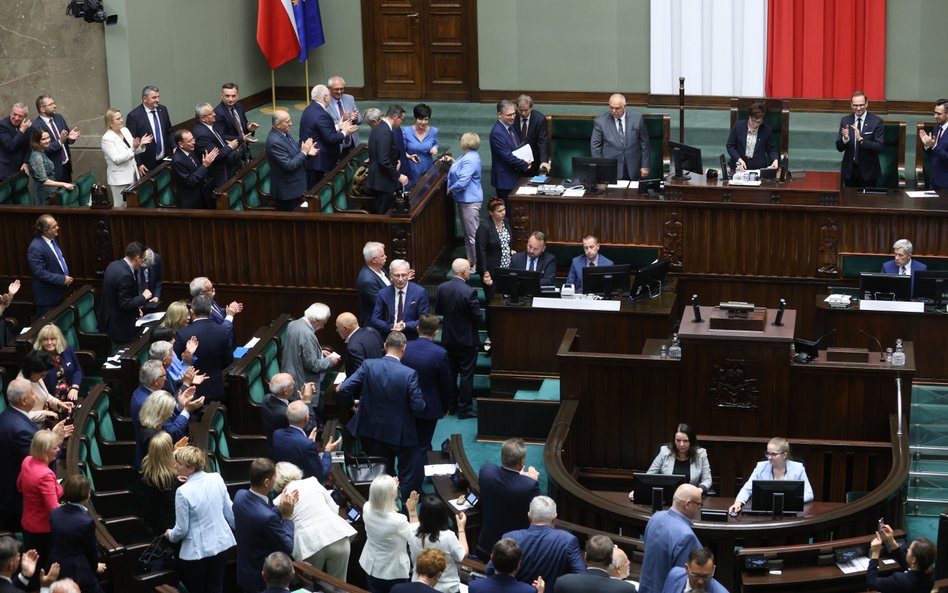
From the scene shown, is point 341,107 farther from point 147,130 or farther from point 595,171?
point 595,171

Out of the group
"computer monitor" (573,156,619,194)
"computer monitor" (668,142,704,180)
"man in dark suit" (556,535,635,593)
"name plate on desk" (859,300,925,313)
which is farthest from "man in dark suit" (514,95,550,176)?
"man in dark suit" (556,535,635,593)

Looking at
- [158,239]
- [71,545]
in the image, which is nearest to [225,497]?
[71,545]

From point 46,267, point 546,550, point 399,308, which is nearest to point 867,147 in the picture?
point 399,308

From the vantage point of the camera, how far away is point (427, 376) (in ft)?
31.2

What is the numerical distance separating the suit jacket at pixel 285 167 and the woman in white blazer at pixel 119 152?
52.7 inches

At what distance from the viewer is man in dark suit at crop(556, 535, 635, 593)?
6480 millimetres

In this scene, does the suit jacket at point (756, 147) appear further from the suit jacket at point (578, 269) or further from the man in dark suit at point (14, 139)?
the man in dark suit at point (14, 139)

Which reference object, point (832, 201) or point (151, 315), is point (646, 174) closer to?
point (832, 201)

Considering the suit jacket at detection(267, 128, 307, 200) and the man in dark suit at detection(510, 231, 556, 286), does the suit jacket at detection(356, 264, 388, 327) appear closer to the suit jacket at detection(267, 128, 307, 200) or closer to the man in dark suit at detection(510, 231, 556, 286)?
the man in dark suit at detection(510, 231, 556, 286)

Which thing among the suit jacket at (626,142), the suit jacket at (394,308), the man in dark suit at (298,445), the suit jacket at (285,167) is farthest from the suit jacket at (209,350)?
the suit jacket at (626,142)

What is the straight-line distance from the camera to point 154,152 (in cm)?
1322

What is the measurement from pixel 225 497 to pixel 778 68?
32.6ft

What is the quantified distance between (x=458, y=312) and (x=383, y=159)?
7.39ft

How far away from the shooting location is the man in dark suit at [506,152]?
12.8 m
